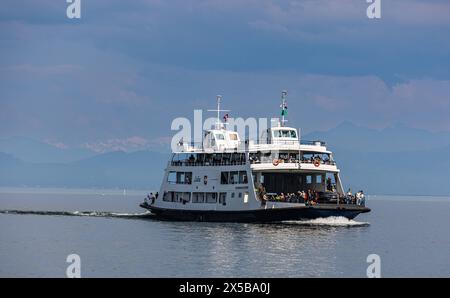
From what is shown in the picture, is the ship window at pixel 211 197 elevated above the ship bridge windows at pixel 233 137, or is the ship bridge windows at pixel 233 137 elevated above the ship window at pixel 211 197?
the ship bridge windows at pixel 233 137

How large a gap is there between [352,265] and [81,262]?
50.6 feet

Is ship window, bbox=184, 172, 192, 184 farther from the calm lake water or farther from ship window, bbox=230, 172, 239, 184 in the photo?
ship window, bbox=230, 172, 239, 184

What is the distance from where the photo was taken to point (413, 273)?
48125 mm

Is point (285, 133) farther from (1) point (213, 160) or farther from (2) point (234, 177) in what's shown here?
(1) point (213, 160)

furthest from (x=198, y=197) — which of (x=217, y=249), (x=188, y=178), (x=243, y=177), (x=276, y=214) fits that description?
(x=217, y=249)

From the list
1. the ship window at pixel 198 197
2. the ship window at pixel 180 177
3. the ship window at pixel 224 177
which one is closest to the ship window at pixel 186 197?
the ship window at pixel 198 197

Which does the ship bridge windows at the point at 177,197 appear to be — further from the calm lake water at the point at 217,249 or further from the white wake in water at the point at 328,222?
the white wake in water at the point at 328,222

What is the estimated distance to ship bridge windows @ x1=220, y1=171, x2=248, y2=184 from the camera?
238 ft

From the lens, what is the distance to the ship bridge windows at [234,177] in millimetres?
72500
